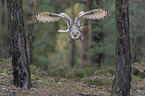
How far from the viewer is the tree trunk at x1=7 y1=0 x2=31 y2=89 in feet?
27.0

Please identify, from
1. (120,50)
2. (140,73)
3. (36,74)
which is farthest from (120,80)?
(140,73)

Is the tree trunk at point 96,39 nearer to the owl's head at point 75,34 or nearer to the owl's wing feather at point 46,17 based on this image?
the owl's wing feather at point 46,17

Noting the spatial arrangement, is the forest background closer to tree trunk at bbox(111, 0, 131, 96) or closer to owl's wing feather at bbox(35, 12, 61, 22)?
owl's wing feather at bbox(35, 12, 61, 22)

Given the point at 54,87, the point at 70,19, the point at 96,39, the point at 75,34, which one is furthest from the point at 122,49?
the point at 96,39

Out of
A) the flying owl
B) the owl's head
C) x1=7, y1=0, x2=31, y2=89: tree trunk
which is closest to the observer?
the owl's head

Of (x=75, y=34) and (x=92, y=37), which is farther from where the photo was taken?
(x=92, y=37)

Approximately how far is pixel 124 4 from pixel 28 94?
4757 millimetres

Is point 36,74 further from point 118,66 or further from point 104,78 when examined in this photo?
point 118,66

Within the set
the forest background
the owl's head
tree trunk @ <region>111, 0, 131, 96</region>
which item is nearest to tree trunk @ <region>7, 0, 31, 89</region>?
the forest background

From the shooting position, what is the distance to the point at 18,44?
27.0 ft

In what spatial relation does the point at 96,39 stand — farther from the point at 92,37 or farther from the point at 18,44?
the point at 18,44

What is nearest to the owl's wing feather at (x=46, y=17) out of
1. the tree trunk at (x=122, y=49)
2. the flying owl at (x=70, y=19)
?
the flying owl at (x=70, y=19)

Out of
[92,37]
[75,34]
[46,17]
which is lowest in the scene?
[92,37]

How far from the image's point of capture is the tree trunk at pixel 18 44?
822cm
